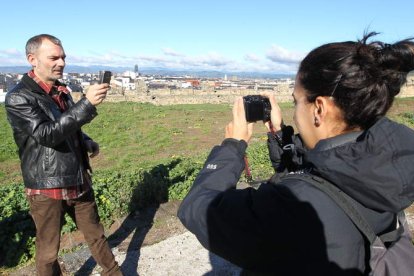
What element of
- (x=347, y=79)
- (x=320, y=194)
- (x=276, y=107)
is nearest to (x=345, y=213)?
(x=320, y=194)

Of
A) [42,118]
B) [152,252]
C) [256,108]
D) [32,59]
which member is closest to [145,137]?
[152,252]

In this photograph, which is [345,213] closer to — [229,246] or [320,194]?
[320,194]

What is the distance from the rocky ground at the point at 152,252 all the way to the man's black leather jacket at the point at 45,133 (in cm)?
141

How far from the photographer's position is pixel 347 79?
1.50 m

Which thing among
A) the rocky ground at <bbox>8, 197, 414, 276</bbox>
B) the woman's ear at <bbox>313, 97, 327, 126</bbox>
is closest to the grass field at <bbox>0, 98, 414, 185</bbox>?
the rocky ground at <bbox>8, 197, 414, 276</bbox>

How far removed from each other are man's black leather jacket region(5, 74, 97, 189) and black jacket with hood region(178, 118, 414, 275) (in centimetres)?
213

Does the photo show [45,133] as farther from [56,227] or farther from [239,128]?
[239,128]

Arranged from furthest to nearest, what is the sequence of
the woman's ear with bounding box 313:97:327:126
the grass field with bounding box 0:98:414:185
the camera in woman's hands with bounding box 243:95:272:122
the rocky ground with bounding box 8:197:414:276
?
1. the grass field with bounding box 0:98:414:185
2. the rocky ground with bounding box 8:197:414:276
3. the camera in woman's hands with bounding box 243:95:272:122
4. the woman's ear with bounding box 313:97:327:126

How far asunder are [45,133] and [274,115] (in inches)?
75.1

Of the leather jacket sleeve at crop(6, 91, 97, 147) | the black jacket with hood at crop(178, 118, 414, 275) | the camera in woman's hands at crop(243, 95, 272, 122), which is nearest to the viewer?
the black jacket with hood at crop(178, 118, 414, 275)

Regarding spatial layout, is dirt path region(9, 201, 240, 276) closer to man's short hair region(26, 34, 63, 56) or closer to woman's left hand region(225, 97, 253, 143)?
man's short hair region(26, 34, 63, 56)

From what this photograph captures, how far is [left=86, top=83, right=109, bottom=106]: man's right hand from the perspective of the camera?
3307 mm

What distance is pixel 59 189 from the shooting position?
342 cm

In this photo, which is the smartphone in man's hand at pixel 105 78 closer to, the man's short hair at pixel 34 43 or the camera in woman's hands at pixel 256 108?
the man's short hair at pixel 34 43
